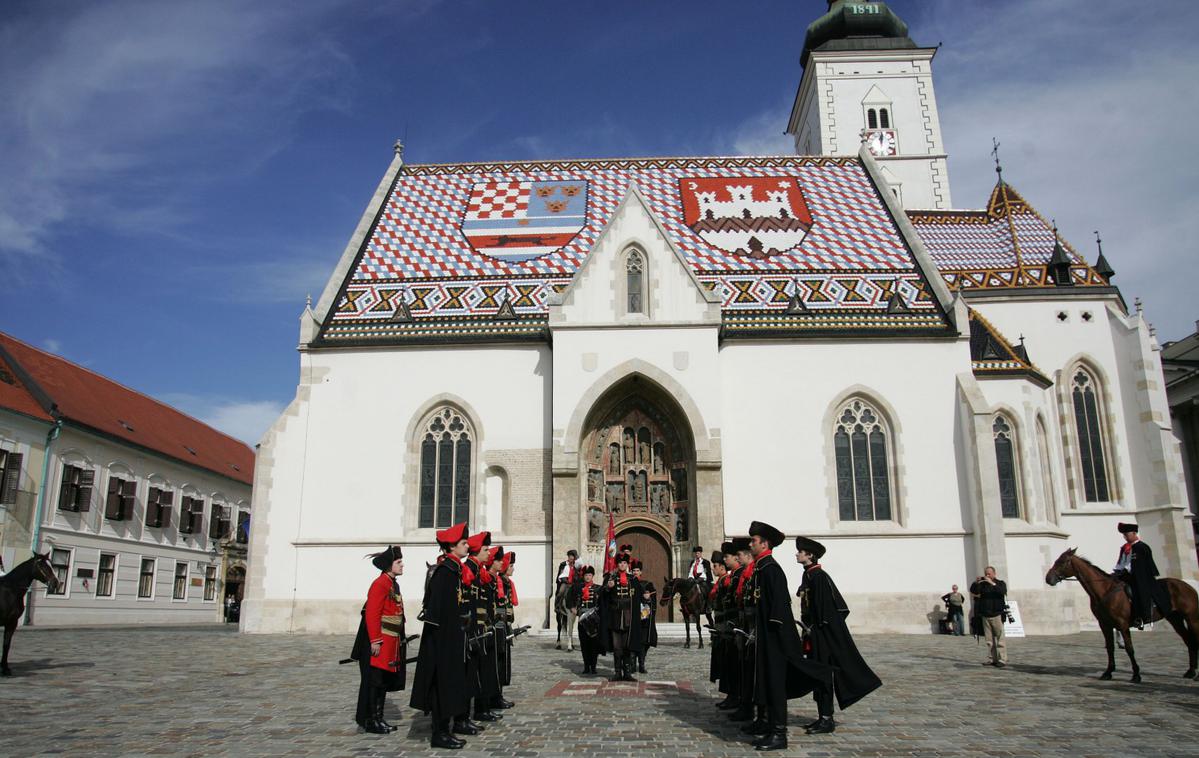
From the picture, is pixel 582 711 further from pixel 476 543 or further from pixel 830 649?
pixel 830 649

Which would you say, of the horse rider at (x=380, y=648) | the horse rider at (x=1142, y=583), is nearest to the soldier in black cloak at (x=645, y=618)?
the horse rider at (x=380, y=648)

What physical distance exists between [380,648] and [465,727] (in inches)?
41.1

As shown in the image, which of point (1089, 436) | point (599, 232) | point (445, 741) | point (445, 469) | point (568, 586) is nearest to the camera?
point (445, 741)

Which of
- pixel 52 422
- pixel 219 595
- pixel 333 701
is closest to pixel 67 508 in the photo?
pixel 52 422

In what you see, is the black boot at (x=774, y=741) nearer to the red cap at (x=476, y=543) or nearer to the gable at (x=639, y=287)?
the red cap at (x=476, y=543)

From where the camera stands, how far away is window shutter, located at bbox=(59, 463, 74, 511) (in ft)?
88.8

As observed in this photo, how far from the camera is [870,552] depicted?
2048 centimetres

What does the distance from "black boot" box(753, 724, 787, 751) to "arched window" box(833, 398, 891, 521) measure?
576 inches

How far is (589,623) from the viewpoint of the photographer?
39.2 feet

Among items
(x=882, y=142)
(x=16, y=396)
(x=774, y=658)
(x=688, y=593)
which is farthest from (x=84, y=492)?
(x=882, y=142)

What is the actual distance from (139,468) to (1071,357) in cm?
3224

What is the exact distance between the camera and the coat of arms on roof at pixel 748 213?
2494 cm

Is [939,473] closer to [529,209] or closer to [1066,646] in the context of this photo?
[1066,646]

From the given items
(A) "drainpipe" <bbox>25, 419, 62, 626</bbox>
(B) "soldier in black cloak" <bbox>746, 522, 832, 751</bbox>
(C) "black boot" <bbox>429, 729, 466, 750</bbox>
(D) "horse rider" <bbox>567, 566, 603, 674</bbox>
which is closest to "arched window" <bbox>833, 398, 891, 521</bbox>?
(D) "horse rider" <bbox>567, 566, 603, 674</bbox>
